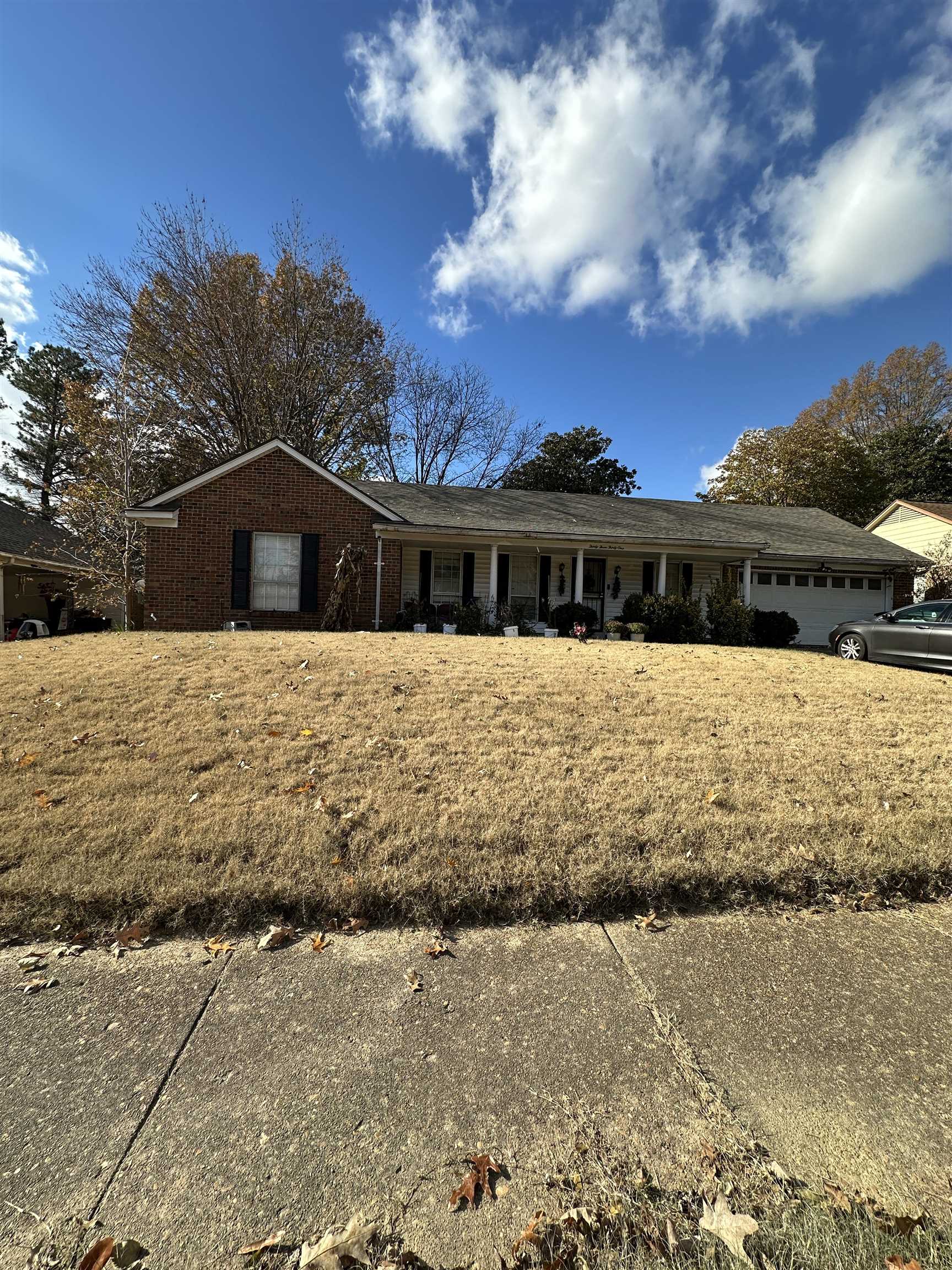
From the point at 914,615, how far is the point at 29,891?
12994 millimetres

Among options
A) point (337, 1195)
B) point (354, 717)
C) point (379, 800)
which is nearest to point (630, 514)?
point (354, 717)

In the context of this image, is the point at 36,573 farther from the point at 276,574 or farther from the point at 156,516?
the point at 276,574

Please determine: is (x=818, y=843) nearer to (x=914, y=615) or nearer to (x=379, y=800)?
(x=379, y=800)

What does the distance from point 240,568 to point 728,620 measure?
1144 cm

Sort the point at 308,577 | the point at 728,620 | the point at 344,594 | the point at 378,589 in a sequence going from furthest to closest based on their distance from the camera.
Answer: the point at 728,620, the point at 378,589, the point at 308,577, the point at 344,594

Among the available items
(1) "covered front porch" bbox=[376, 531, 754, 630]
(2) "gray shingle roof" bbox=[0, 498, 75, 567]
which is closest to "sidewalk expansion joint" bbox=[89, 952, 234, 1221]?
(1) "covered front porch" bbox=[376, 531, 754, 630]

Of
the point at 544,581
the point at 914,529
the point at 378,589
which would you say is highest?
the point at 914,529

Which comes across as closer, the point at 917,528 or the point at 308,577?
the point at 308,577

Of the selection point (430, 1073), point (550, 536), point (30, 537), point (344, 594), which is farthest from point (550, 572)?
point (30, 537)

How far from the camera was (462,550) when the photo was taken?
16.1 meters

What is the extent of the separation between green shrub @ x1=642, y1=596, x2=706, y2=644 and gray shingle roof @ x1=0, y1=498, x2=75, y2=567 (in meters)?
16.3

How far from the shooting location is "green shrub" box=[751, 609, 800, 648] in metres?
14.4

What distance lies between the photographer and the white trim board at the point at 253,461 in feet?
41.4

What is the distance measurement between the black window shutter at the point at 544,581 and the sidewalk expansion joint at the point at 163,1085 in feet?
46.9
